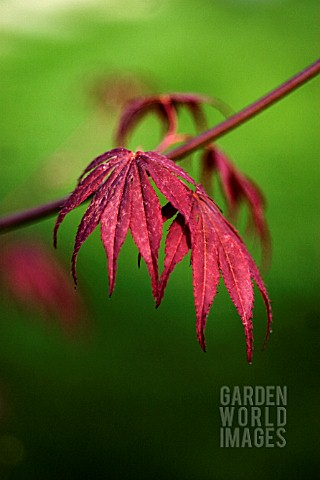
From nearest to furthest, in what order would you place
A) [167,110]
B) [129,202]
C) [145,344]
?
[129,202] → [167,110] → [145,344]

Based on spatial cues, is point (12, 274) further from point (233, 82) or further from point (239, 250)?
point (233, 82)

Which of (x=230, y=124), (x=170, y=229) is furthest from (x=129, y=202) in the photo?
(x=230, y=124)

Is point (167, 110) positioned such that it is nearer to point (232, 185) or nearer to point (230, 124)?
point (232, 185)

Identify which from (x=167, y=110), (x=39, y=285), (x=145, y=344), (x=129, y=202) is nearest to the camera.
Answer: (x=129, y=202)

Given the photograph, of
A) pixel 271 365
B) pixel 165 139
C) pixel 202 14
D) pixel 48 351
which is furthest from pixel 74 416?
pixel 202 14

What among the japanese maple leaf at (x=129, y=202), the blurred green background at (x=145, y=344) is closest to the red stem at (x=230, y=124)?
the japanese maple leaf at (x=129, y=202)

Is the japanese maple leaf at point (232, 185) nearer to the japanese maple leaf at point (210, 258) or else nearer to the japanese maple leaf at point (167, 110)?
the japanese maple leaf at point (167, 110)
